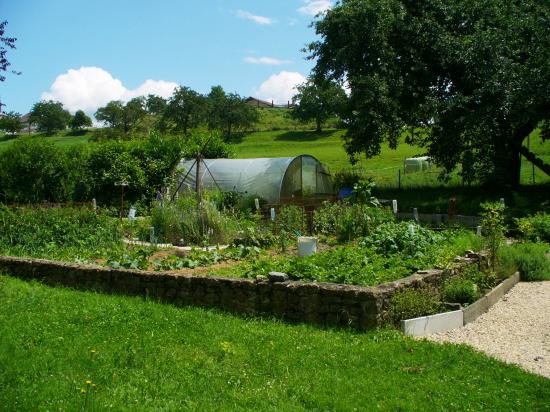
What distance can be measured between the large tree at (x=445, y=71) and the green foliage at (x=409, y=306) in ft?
42.9

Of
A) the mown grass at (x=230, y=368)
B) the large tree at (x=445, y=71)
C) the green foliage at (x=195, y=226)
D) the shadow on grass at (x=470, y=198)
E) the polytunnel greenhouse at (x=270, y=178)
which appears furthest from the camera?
the polytunnel greenhouse at (x=270, y=178)

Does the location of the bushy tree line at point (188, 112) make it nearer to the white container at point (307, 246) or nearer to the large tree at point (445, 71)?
the large tree at point (445, 71)

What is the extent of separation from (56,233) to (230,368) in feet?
26.6

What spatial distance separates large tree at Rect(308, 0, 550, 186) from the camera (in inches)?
768

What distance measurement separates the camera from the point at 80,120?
77.6 m

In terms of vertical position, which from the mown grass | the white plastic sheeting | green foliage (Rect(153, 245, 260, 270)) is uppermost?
the white plastic sheeting

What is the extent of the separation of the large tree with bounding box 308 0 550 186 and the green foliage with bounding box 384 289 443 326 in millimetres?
13081

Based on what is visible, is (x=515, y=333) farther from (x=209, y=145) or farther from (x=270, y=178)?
(x=209, y=145)

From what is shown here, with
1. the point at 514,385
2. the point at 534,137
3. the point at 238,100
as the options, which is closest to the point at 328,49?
the point at 514,385

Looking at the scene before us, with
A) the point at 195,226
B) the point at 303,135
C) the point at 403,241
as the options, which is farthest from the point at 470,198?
the point at 303,135

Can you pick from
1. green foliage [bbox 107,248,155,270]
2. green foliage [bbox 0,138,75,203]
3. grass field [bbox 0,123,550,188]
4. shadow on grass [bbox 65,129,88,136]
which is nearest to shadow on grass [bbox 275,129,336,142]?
grass field [bbox 0,123,550,188]

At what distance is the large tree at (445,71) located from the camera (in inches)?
768

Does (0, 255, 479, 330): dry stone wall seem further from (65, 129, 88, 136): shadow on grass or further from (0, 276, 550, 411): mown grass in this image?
(65, 129, 88, 136): shadow on grass

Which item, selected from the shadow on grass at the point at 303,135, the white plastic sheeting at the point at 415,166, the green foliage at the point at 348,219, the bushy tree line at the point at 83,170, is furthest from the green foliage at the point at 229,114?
the green foliage at the point at 348,219
